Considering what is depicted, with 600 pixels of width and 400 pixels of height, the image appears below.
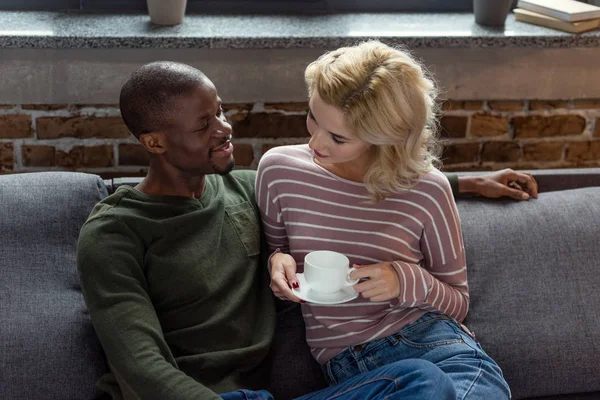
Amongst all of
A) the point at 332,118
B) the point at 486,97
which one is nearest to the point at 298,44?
the point at 486,97

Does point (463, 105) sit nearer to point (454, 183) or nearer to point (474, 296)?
point (454, 183)

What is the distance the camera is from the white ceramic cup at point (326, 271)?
1495mm

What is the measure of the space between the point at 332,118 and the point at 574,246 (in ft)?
2.56

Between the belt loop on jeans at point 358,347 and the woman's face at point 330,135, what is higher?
the woman's face at point 330,135

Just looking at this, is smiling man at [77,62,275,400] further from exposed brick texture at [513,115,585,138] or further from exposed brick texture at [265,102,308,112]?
exposed brick texture at [513,115,585,138]

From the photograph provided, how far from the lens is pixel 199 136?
5.31ft

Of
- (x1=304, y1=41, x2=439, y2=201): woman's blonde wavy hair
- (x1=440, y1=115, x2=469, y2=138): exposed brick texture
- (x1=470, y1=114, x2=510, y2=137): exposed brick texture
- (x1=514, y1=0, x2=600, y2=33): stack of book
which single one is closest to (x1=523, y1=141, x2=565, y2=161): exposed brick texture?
(x1=470, y1=114, x2=510, y2=137): exposed brick texture

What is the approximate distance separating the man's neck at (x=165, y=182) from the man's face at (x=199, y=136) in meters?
0.02

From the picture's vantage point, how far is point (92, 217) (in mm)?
1572

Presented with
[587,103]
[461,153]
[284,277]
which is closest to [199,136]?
[284,277]

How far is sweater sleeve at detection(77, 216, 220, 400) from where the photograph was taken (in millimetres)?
1472

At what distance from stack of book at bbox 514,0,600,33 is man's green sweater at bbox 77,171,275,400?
118 centimetres

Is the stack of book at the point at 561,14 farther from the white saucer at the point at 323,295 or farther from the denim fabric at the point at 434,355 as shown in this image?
the white saucer at the point at 323,295

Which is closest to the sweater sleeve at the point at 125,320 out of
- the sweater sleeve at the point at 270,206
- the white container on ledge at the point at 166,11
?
the sweater sleeve at the point at 270,206
